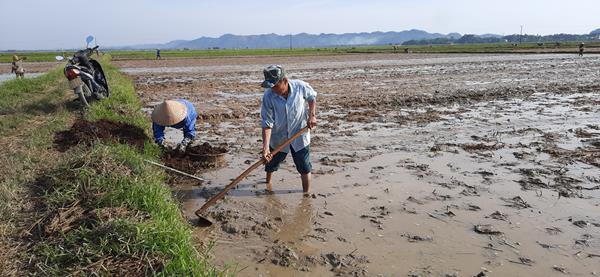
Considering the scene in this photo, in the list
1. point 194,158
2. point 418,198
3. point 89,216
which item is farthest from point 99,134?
point 418,198

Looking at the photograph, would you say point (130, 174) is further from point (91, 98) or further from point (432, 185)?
point (91, 98)

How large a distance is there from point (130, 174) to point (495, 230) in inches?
136

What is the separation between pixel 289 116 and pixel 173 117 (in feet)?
6.09

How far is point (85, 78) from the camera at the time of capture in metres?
8.61

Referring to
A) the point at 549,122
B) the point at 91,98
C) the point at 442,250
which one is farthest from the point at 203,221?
the point at 549,122

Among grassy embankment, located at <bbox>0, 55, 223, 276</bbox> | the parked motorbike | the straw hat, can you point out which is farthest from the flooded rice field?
the parked motorbike

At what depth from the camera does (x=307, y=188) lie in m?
4.91

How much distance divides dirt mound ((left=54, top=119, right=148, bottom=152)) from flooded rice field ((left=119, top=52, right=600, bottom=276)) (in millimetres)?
1113

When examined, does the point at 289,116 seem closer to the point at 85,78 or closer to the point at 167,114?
the point at 167,114

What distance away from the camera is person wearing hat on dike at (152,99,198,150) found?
18.4 ft

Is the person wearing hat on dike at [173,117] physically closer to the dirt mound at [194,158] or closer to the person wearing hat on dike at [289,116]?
the dirt mound at [194,158]

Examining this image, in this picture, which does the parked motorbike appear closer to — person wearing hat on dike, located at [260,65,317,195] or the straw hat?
the straw hat

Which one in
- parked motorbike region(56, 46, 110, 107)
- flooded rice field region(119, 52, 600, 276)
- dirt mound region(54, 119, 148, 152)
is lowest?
flooded rice field region(119, 52, 600, 276)

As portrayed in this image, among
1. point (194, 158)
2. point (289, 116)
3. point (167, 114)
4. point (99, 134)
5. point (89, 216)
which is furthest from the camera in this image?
point (194, 158)
